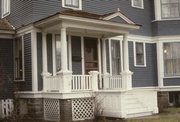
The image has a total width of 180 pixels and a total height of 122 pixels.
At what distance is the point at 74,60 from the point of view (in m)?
17.7

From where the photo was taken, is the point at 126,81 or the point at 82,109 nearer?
the point at 82,109

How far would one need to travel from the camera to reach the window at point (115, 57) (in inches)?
781

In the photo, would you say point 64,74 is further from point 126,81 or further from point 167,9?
point 167,9

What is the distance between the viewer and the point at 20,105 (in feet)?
55.5

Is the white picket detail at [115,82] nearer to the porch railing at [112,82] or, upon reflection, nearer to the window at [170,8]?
the porch railing at [112,82]

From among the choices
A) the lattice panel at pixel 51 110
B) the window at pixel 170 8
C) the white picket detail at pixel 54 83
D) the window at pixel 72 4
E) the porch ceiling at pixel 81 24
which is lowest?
the lattice panel at pixel 51 110

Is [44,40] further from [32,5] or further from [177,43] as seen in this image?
[177,43]

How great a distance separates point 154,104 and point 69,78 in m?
5.01

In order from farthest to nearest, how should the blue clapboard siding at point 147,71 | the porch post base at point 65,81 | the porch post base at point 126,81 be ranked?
the blue clapboard siding at point 147,71
the porch post base at point 126,81
the porch post base at point 65,81

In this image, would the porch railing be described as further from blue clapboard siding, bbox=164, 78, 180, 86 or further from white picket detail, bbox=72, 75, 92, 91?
blue clapboard siding, bbox=164, 78, 180, 86

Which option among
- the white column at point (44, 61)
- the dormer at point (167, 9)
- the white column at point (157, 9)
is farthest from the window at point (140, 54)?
the white column at point (44, 61)

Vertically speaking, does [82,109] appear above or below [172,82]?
below

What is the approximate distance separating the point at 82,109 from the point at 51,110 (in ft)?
4.74

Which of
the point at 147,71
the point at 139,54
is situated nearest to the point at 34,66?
the point at 139,54
